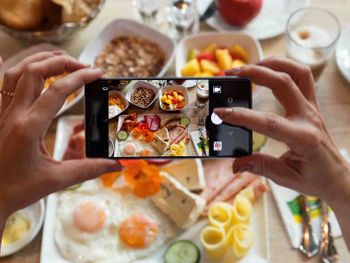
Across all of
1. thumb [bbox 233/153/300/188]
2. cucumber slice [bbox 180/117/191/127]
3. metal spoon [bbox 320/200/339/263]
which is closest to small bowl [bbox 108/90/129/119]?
cucumber slice [bbox 180/117/191/127]

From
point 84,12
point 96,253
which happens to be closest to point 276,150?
point 96,253

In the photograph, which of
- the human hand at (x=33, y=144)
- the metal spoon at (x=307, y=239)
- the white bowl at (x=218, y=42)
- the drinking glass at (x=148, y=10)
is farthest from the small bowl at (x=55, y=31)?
the metal spoon at (x=307, y=239)

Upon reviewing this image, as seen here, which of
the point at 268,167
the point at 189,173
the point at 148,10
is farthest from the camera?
the point at 148,10

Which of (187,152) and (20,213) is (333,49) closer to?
(187,152)

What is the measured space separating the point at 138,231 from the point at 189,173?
20 cm

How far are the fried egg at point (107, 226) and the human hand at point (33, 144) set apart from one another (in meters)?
0.29

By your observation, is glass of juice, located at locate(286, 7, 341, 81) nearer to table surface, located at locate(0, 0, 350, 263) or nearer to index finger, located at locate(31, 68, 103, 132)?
table surface, located at locate(0, 0, 350, 263)

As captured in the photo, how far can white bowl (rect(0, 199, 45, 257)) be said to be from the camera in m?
1.13

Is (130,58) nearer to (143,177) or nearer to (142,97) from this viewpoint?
(143,177)

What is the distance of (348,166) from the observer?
3.10ft

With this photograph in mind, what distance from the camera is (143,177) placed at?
3.98 ft

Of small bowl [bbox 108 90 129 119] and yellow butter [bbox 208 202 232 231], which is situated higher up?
small bowl [bbox 108 90 129 119]

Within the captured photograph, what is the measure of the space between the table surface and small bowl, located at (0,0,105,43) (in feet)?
0.30

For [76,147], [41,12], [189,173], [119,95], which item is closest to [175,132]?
[119,95]
